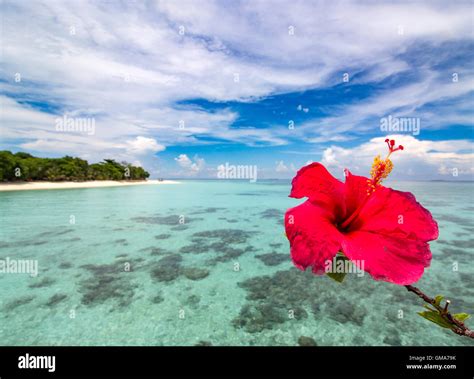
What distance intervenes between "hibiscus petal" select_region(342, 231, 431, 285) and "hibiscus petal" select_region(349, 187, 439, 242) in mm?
21

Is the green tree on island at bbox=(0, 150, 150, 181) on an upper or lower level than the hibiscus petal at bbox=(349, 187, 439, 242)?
upper

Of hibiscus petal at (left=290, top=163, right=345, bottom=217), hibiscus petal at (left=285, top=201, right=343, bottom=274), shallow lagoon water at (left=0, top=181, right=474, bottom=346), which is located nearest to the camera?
hibiscus petal at (left=285, top=201, right=343, bottom=274)

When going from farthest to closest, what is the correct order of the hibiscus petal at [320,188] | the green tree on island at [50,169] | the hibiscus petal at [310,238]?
the green tree on island at [50,169] → the hibiscus petal at [320,188] → the hibiscus petal at [310,238]

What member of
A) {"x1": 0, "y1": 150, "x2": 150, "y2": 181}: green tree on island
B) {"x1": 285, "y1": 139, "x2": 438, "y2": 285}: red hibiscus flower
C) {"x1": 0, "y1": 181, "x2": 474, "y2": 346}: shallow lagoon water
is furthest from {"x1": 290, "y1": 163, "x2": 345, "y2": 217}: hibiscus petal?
{"x1": 0, "y1": 150, "x2": 150, "y2": 181}: green tree on island

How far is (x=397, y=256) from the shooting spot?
542mm

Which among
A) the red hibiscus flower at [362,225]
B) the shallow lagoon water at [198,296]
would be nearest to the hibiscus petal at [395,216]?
the red hibiscus flower at [362,225]

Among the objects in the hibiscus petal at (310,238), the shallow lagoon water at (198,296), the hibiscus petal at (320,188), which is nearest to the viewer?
the hibiscus petal at (310,238)

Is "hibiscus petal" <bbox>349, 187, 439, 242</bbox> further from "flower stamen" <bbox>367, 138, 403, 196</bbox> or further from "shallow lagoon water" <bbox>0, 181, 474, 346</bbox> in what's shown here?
"shallow lagoon water" <bbox>0, 181, 474, 346</bbox>

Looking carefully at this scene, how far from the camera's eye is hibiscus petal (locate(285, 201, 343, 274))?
0.48 m

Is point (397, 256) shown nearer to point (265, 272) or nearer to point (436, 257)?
point (265, 272)

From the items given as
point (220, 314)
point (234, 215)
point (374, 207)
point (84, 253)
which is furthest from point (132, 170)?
point (374, 207)

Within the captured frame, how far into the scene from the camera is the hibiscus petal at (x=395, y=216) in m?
0.54

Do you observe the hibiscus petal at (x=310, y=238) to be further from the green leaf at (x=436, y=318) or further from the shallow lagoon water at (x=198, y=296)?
the shallow lagoon water at (x=198, y=296)

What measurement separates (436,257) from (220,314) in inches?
411
